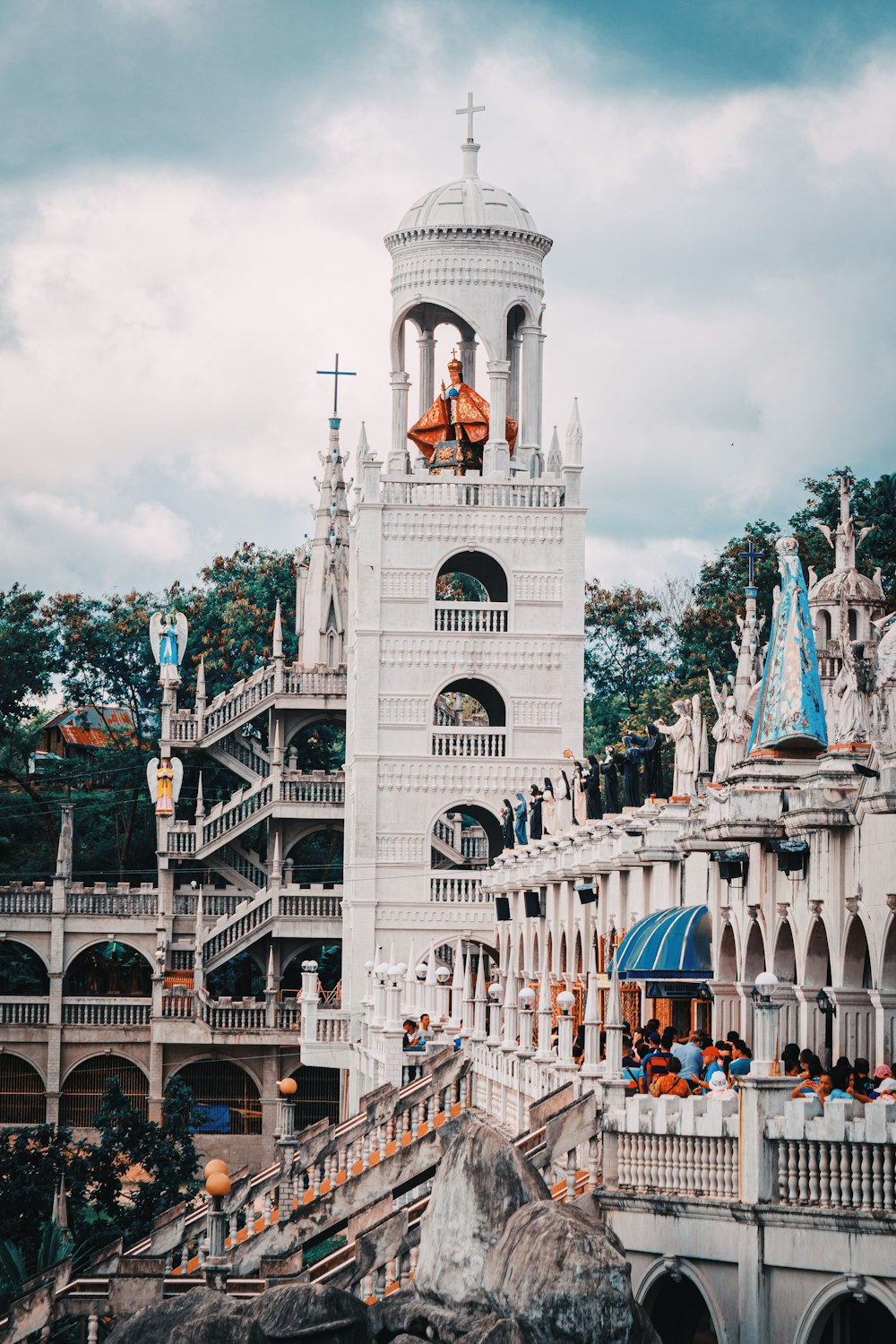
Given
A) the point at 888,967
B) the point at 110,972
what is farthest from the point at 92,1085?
the point at 888,967

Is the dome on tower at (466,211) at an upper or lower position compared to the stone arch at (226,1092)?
upper

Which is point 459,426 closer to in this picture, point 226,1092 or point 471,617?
point 471,617

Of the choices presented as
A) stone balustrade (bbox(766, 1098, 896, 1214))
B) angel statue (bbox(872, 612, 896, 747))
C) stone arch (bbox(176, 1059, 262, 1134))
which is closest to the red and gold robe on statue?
stone arch (bbox(176, 1059, 262, 1134))

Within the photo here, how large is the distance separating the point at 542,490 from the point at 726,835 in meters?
35.4

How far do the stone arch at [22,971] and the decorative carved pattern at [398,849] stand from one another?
17.7m

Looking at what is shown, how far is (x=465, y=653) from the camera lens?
6788cm

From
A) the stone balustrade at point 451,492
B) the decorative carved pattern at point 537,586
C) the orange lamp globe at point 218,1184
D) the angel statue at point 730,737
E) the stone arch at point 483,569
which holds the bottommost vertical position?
the orange lamp globe at point 218,1184

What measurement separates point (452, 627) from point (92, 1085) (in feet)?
61.6

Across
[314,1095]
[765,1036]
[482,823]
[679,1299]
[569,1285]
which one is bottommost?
[679,1299]

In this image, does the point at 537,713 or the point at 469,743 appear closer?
the point at 469,743

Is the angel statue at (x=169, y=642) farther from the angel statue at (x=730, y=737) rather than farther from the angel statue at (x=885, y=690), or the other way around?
the angel statue at (x=885, y=690)

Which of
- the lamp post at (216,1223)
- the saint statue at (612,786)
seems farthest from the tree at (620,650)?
the lamp post at (216,1223)

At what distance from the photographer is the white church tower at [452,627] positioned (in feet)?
221

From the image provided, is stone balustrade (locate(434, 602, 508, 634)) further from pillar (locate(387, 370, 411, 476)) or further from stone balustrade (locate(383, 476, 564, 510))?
pillar (locate(387, 370, 411, 476))
